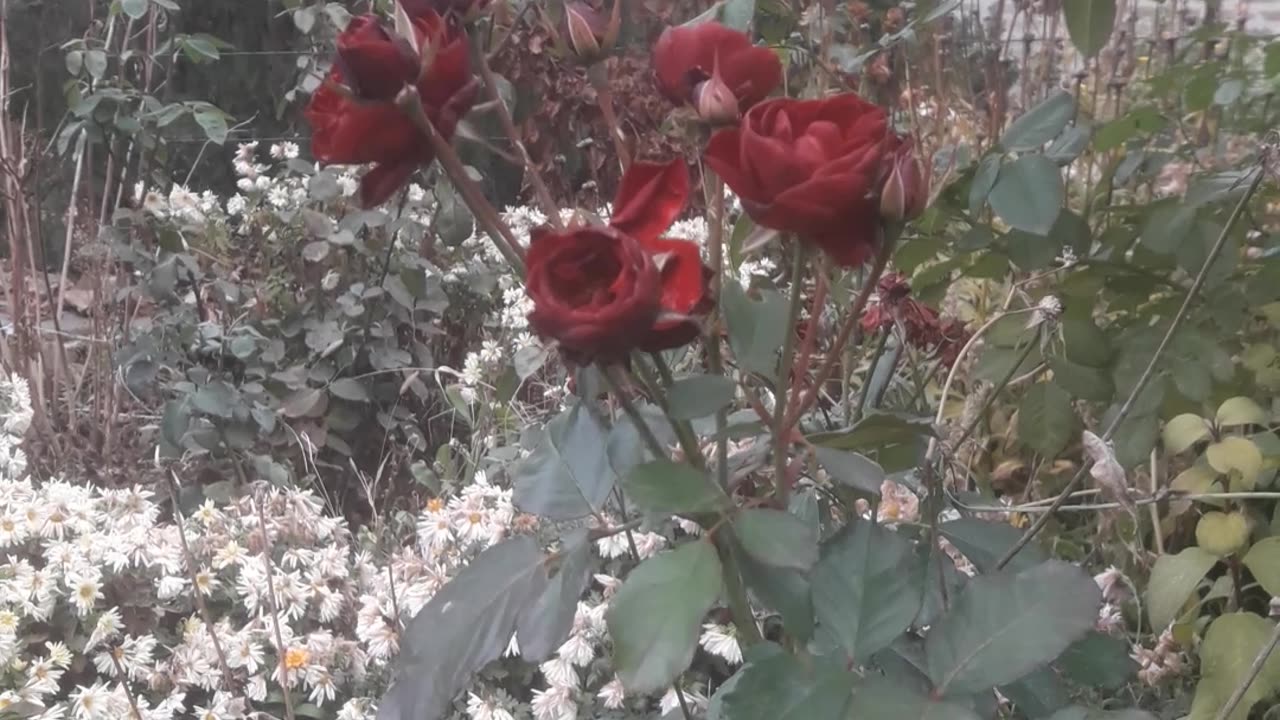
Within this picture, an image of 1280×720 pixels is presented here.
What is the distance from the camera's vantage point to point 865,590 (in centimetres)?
57

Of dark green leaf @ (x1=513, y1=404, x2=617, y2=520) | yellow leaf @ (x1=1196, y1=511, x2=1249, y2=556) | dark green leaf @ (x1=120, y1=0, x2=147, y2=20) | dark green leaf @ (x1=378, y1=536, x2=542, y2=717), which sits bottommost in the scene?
yellow leaf @ (x1=1196, y1=511, x2=1249, y2=556)

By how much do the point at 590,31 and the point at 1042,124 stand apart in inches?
14.2

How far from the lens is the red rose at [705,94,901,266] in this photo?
1.64 ft

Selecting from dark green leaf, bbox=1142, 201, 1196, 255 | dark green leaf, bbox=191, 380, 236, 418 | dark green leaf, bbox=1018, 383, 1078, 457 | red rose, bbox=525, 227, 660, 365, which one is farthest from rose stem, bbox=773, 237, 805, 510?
dark green leaf, bbox=191, 380, 236, 418

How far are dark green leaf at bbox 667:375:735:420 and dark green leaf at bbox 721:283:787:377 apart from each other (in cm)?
3

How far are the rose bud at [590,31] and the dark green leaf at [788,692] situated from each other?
34 centimetres

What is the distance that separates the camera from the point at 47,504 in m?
1.44

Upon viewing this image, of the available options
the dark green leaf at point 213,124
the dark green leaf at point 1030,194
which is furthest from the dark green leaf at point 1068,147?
the dark green leaf at point 213,124

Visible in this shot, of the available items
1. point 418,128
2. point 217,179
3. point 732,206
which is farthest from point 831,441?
point 217,179

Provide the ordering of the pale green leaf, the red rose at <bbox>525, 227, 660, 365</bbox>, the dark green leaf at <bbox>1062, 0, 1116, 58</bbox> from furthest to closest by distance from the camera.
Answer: the pale green leaf
the dark green leaf at <bbox>1062, 0, 1116, 58</bbox>
the red rose at <bbox>525, 227, 660, 365</bbox>

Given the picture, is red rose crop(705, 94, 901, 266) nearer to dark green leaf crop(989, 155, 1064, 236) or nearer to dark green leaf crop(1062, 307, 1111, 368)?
dark green leaf crop(989, 155, 1064, 236)

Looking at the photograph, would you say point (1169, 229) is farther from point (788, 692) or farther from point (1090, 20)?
point (788, 692)

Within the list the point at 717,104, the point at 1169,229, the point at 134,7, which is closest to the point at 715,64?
the point at 717,104

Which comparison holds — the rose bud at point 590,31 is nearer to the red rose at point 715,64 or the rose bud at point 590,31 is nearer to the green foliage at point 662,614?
the red rose at point 715,64
